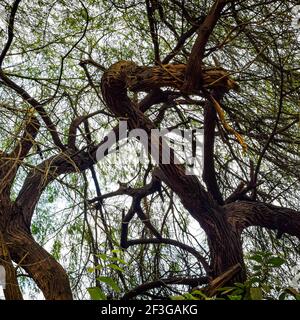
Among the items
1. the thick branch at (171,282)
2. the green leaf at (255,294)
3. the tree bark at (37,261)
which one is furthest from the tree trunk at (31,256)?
the green leaf at (255,294)

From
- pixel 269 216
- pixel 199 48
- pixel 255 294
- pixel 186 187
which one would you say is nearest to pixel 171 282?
pixel 186 187

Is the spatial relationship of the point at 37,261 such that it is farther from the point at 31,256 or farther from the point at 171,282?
the point at 171,282

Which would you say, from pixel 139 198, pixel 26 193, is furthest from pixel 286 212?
pixel 26 193

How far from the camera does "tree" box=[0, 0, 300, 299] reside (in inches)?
→ 123

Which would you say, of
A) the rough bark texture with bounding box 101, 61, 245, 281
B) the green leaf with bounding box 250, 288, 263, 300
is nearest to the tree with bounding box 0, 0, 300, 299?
the rough bark texture with bounding box 101, 61, 245, 281

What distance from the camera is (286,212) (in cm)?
358

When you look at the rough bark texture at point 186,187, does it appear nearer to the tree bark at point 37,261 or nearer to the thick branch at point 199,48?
the thick branch at point 199,48

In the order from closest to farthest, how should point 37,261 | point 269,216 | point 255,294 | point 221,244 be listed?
point 255,294 → point 37,261 → point 221,244 → point 269,216

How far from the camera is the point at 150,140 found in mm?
3254

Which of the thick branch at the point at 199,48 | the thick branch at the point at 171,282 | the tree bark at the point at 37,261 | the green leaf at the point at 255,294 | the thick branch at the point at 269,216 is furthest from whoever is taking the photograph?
the thick branch at the point at 269,216

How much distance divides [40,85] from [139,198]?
3.06 ft

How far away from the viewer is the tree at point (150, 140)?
10.3ft
